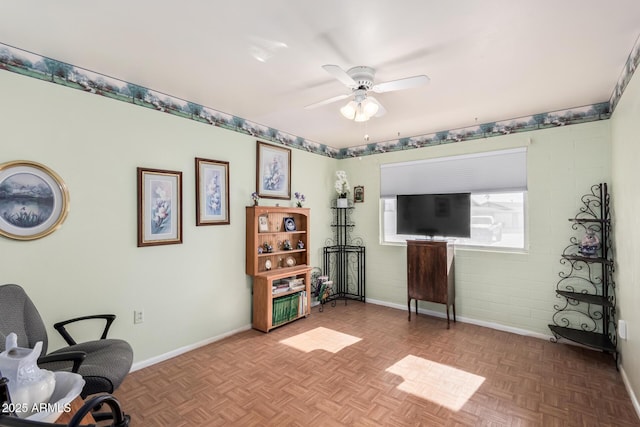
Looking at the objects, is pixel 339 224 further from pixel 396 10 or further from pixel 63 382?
pixel 63 382

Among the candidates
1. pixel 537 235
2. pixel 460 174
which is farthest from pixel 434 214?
pixel 537 235

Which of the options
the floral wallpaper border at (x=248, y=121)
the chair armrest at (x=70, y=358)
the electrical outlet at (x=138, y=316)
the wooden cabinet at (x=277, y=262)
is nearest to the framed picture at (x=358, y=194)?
the floral wallpaper border at (x=248, y=121)

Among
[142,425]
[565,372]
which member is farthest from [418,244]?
[142,425]

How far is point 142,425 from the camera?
199cm

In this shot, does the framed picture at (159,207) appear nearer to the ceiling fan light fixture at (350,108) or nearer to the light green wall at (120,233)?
the light green wall at (120,233)

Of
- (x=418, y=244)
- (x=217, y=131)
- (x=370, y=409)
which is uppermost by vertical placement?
→ (x=217, y=131)

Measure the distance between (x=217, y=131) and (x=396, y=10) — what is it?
7.50 ft

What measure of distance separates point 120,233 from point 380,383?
2513mm

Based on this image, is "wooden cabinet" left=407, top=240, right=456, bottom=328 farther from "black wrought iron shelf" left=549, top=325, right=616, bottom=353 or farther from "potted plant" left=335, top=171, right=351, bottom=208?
"potted plant" left=335, top=171, right=351, bottom=208

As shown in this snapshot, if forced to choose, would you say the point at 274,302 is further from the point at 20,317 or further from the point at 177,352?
the point at 20,317

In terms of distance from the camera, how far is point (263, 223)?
388 cm

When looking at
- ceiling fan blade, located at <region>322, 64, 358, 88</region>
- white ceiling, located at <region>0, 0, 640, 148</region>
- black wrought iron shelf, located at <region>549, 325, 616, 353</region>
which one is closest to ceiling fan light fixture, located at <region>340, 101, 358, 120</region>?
ceiling fan blade, located at <region>322, 64, 358, 88</region>

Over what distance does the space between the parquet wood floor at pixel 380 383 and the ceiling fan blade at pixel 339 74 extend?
2280 mm

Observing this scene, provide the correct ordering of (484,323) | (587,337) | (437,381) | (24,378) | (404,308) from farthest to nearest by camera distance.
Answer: (404,308), (484,323), (587,337), (437,381), (24,378)
